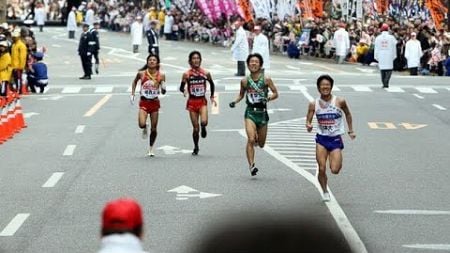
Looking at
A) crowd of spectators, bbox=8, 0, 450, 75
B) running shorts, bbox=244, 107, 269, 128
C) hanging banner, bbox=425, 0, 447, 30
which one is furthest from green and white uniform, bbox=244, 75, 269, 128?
hanging banner, bbox=425, 0, 447, 30

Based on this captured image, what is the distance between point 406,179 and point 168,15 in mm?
57346

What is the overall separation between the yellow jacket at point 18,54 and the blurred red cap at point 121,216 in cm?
2872

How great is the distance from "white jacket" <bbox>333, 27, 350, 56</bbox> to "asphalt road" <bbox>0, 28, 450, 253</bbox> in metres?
13.3

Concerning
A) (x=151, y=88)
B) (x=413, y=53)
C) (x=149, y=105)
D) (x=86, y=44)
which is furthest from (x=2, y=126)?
(x=413, y=53)

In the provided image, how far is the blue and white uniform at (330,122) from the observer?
16156 mm

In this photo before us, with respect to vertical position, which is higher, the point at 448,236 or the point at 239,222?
the point at 239,222

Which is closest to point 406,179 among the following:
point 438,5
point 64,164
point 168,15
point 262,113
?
point 262,113

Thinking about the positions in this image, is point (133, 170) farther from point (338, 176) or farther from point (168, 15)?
point (168, 15)

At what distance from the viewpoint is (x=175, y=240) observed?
13414mm

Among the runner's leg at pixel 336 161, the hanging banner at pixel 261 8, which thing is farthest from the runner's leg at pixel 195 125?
the hanging banner at pixel 261 8

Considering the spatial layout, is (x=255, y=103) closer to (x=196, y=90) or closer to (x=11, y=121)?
(x=196, y=90)

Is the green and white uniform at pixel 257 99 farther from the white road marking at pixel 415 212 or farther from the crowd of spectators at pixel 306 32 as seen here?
the crowd of spectators at pixel 306 32

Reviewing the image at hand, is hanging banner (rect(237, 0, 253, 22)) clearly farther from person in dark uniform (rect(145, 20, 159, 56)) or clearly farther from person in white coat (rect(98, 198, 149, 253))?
person in white coat (rect(98, 198, 149, 253))

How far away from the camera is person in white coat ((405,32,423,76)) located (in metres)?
43.3
